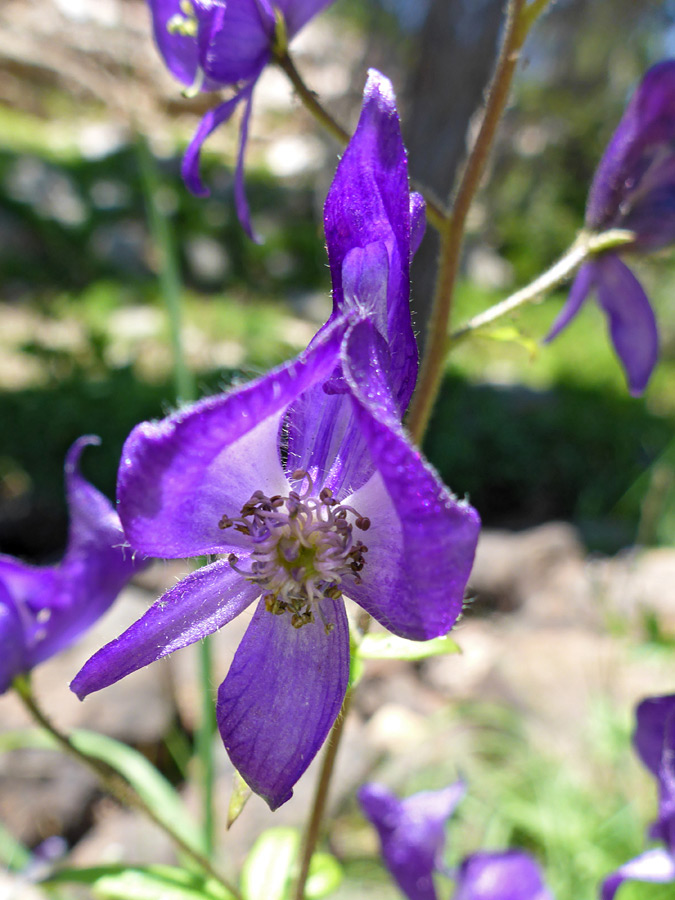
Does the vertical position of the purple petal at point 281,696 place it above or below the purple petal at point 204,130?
below

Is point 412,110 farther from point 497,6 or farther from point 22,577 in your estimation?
point 22,577

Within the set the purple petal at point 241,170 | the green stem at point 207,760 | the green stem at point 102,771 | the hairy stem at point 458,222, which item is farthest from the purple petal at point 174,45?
the green stem at point 207,760

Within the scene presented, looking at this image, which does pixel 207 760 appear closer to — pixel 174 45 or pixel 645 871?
pixel 645 871

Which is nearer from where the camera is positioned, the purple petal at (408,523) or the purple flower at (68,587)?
the purple petal at (408,523)

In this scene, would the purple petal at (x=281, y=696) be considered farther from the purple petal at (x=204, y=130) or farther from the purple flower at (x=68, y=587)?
the purple petal at (x=204, y=130)

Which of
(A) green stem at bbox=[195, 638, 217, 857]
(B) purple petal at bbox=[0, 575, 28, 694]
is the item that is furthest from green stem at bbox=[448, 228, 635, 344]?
(A) green stem at bbox=[195, 638, 217, 857]

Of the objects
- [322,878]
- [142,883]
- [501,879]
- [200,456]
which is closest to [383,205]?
[200,456]

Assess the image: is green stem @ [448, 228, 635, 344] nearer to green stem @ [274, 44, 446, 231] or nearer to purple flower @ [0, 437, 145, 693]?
green stem @ [274, 44, 446, 231]
